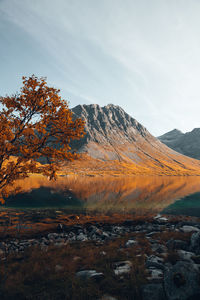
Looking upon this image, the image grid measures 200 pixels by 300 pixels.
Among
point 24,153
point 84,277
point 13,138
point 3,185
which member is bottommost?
point 84,277

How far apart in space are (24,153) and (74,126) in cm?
316

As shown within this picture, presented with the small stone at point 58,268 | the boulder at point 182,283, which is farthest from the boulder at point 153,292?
the small stone at point 58,268

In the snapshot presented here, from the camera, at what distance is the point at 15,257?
10.8 m

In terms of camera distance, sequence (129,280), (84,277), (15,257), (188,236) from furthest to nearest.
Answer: (188,236), (15,257), (84,277), (129,280)

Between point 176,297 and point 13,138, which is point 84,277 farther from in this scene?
point 13,138

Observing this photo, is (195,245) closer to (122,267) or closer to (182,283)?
(122,267)

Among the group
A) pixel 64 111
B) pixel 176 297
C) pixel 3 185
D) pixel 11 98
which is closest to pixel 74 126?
pixel 64 111

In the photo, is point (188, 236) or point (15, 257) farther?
point (188, 236)

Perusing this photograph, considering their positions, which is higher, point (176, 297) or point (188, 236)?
point (176, 297)

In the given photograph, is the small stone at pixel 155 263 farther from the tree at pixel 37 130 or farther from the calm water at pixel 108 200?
the calm water at pixel 108 200

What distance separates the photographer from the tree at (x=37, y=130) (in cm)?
895

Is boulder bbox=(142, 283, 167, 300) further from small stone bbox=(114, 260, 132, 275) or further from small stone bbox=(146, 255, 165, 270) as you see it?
small stone bbox=(146, 255, 165, 270)

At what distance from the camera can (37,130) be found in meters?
9.63

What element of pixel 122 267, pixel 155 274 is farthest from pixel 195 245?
pixel 122 267
